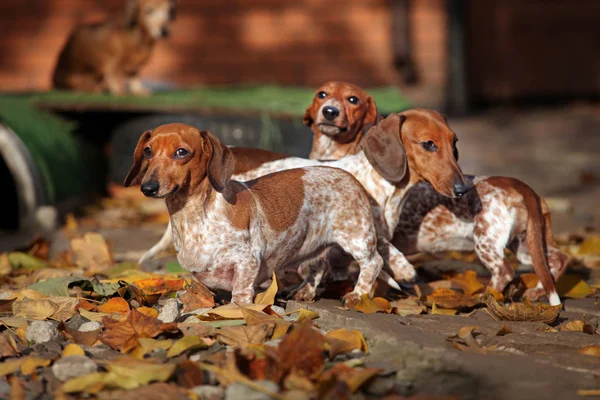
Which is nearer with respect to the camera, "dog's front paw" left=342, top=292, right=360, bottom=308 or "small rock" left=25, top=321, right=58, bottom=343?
"small rock" left=25, top=321, right=58, bottom=343

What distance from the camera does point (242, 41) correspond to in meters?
14.2

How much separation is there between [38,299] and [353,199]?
158cm

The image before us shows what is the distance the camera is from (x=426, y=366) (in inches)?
132

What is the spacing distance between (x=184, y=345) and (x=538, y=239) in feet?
7.30

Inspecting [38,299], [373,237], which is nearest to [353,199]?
[373,237]

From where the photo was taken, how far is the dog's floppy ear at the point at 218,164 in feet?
12.9

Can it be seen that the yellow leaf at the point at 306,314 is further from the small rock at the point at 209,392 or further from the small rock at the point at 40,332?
the small rock at the point at 40,332

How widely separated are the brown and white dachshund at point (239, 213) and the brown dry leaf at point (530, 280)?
1.07 metres

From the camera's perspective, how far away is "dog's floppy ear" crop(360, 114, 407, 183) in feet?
15.4

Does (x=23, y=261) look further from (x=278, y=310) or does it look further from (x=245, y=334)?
(x=245, y=334)

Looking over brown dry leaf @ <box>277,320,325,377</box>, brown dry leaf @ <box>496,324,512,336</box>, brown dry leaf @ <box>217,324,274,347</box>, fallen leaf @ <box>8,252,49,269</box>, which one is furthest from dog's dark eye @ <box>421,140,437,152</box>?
fallen leaf @ <box>8,252,49,269</box>

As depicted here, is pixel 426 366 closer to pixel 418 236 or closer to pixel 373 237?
pixel 373 237

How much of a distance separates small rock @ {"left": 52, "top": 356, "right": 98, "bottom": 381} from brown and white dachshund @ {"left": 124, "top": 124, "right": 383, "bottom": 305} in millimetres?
792

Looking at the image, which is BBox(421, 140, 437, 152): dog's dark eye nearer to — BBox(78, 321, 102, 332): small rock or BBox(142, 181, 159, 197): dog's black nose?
BBox(142, 181, 159, 197): dog's black nose
